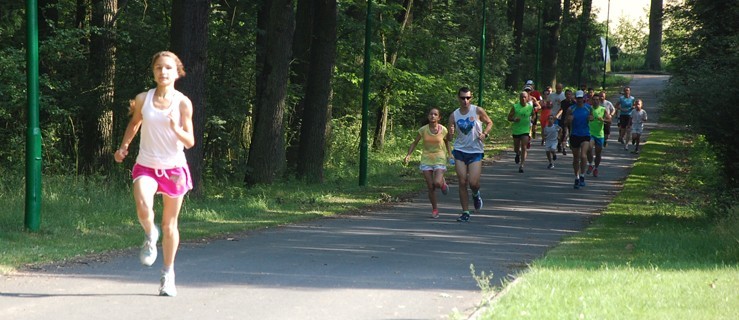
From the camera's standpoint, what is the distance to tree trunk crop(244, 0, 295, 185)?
74.6 feet

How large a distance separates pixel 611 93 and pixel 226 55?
1735 inches

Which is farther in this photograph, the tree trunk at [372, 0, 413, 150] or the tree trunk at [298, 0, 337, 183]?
the tree trunk at [372, 0, 413, 150]

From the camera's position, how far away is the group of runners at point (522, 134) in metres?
17.7

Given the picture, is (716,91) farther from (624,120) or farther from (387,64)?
(624,120)

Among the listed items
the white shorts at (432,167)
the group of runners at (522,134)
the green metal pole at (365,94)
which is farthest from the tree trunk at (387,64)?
the white shorts at (432,167)

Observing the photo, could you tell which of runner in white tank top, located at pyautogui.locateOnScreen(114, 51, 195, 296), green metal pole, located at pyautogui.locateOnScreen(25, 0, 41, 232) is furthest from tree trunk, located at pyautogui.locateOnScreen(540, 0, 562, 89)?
runner in white tank top, located at pyautogui.locateOnScreen(114, 51, 195, 296)

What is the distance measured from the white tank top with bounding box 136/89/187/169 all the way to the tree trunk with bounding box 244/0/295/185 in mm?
13925

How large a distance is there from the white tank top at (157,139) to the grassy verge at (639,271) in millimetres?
2797

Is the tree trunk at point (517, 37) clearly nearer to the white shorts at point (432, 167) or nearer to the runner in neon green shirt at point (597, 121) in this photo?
the runner in neon green shirt at point (597, 121)

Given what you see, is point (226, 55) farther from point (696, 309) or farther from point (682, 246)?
point (696, 309)

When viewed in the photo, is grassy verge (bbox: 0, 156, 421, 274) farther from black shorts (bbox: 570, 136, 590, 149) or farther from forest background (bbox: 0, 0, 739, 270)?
black shorts (bbox: 570, 136, 590, 149)

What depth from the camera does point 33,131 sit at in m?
13.7

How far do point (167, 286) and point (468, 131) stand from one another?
9.36 meters

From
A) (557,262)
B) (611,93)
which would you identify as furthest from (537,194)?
(611,93)
